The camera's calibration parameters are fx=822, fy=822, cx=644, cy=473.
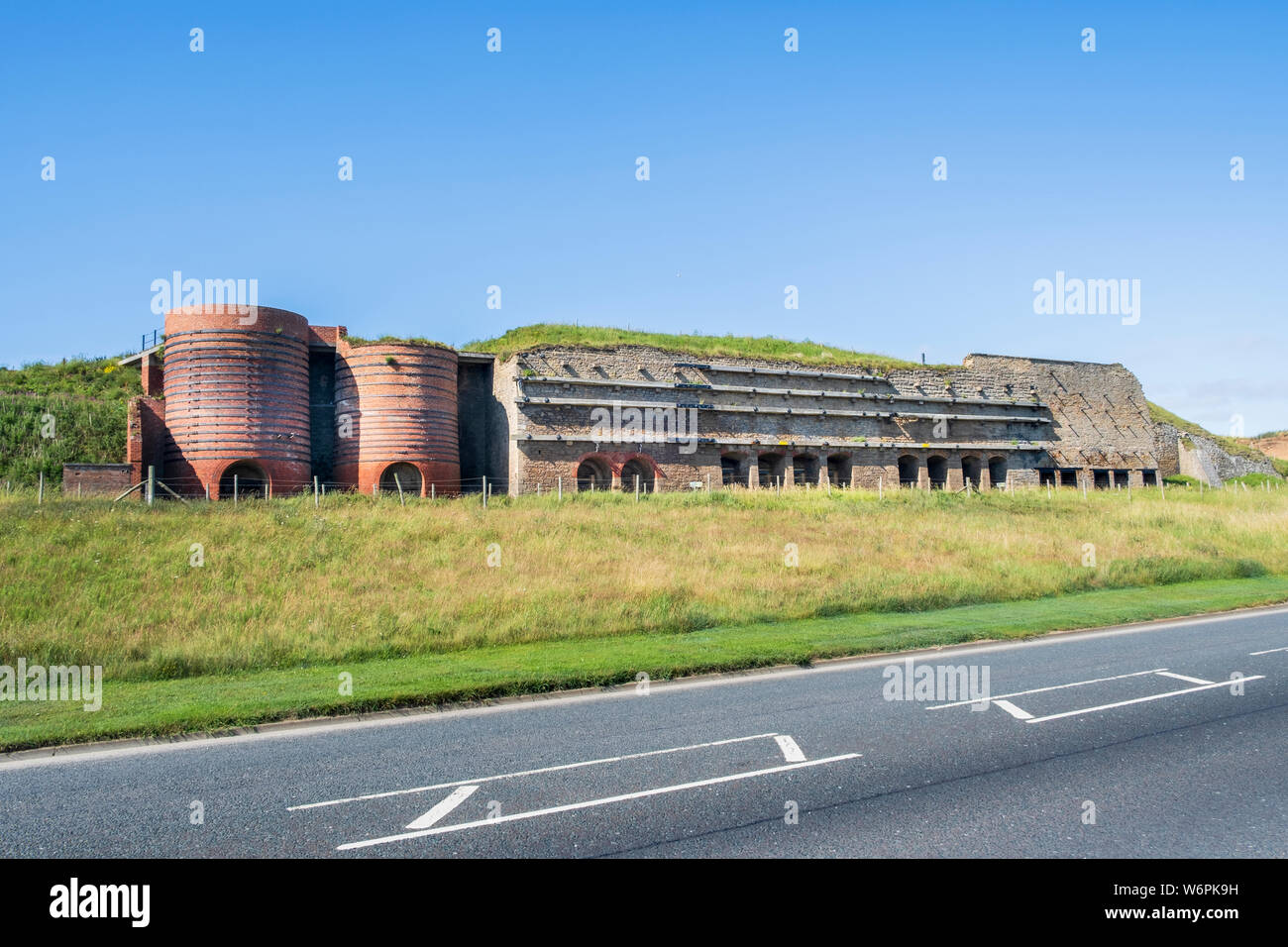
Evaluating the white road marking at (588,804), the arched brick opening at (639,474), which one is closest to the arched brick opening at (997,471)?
the arched brick opening at (639,474)

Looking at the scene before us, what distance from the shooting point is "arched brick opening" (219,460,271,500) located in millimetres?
28438

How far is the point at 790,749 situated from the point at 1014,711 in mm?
3041

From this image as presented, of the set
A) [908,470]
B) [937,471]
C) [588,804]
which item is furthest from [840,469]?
[588,804]

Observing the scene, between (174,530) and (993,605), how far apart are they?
19563 mm

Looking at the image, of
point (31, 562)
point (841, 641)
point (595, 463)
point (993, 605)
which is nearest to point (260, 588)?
point (31, 562)

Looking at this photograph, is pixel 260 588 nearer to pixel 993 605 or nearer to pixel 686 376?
pixel 993 605

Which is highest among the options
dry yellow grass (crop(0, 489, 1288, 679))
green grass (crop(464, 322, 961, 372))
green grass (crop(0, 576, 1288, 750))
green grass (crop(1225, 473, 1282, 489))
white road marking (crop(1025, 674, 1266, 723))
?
green grass (crop(464, 322, 961, 372))

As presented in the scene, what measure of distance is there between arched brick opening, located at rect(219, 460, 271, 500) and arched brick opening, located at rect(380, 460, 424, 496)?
4.04m

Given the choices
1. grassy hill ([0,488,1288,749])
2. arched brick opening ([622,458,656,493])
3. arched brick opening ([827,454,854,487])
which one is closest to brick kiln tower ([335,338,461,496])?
grassy hill ([0,488,1288,749])

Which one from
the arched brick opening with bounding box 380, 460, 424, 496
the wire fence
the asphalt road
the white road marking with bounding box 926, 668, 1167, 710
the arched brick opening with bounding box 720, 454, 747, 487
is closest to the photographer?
the asphalt road

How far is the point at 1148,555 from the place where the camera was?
24578 millimetres

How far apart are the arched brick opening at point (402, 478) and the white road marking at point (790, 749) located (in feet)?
80.1

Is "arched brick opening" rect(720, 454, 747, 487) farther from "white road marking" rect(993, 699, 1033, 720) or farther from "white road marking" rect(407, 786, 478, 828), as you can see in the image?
"white road marking" rect(407, 786, 478, 828)

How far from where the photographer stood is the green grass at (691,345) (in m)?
37.2
